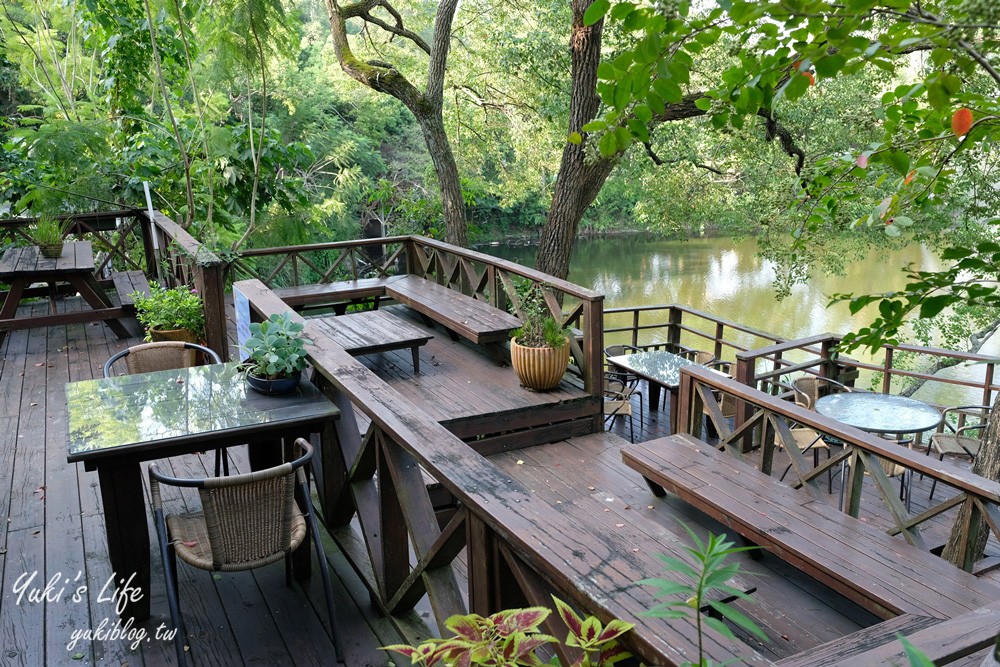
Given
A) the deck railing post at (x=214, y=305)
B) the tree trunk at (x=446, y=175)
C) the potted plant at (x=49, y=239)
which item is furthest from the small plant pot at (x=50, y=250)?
the tree trunk at (x=446, y=175)

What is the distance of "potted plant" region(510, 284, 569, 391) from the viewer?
5.90 metres

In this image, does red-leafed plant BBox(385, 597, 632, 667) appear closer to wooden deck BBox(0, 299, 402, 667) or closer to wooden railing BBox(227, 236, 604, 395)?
wooden deck BBox(0, 299, 402, 667)

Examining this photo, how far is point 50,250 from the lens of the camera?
6520 mm

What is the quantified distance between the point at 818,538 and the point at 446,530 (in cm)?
228

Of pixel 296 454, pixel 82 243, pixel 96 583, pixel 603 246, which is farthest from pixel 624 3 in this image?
pixel 603 246

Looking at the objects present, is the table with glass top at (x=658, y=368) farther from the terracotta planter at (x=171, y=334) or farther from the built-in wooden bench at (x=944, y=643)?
the built-in wooden bench at (x=944, y=643)

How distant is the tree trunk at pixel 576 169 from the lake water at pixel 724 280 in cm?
1028

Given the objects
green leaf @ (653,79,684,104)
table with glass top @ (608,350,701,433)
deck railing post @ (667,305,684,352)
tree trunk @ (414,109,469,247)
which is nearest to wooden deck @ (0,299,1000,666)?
green leaf @ (653,79,684,104)

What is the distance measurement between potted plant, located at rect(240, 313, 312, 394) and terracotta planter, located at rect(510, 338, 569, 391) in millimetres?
2976

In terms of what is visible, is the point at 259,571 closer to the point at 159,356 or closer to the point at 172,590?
the point at 172,590

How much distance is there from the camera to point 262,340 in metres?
3.03

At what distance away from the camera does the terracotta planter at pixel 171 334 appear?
17.9 ft

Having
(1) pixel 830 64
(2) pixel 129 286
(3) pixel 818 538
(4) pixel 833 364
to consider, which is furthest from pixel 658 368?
(1) pixel 830 64

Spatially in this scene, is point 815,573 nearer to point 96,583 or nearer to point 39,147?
point 96,583
